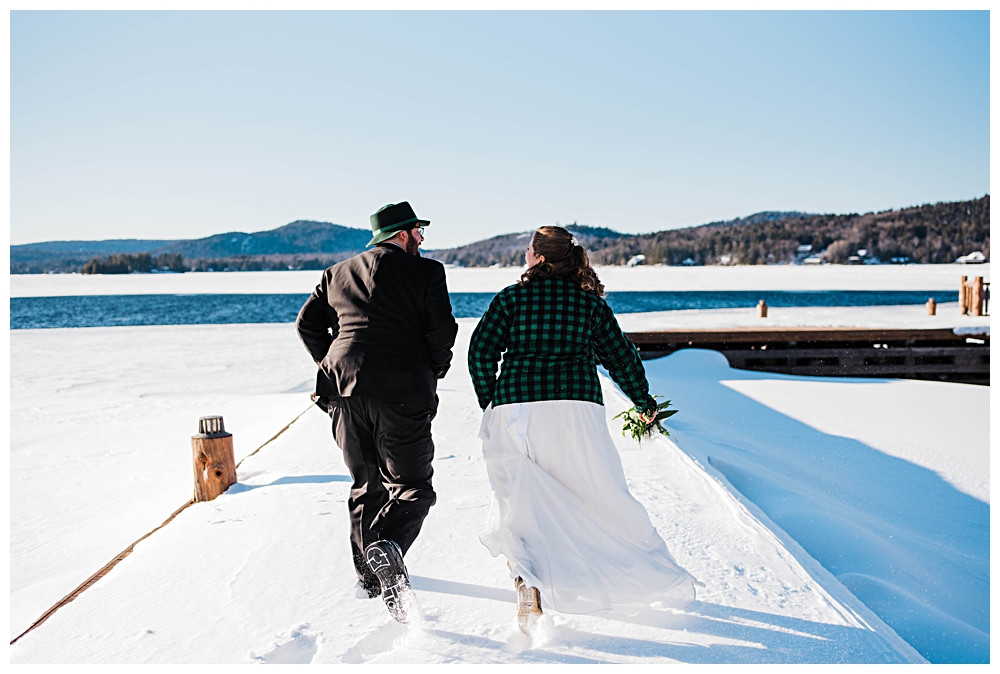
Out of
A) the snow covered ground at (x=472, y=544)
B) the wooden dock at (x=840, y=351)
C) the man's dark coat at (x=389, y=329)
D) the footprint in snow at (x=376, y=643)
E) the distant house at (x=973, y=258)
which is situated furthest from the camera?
the distant house at (x=973, y=258)

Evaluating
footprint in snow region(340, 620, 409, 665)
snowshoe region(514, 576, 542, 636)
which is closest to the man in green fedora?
footprint in snow region(340, 620, 409, 665)

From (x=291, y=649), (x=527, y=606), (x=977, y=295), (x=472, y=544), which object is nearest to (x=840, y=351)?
(x=977, y=295)

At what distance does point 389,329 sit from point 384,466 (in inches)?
21.7

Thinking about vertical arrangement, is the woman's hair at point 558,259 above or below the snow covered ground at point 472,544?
above

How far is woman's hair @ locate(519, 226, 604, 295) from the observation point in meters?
2.80

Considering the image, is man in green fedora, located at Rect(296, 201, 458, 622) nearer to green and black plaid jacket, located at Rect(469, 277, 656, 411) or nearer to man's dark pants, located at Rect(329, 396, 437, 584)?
man's dark pants, located at Rect(329, 396, 437, 584)

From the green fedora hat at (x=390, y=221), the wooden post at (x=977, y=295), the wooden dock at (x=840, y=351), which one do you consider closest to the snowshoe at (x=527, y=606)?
the green fedora hat at (x=390, y=221)

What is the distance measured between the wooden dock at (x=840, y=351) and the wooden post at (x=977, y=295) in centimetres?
602

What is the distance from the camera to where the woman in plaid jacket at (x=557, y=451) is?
272 cm

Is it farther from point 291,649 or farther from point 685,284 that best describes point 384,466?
point 685,284

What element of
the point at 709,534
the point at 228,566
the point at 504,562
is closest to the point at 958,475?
the point at 709,534

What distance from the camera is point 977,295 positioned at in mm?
18234

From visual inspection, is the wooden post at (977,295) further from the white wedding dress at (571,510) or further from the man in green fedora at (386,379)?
the man in green fedora at (386,379)

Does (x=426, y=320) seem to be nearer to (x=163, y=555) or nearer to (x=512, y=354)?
(x=512, y=354)
